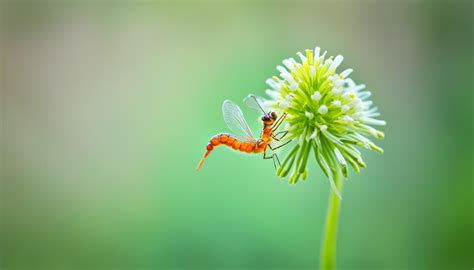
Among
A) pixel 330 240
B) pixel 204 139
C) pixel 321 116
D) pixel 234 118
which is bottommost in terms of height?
pixel 330 240

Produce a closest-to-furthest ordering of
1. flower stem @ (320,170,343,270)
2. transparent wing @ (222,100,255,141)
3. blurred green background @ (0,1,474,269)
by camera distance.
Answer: flower stem @ (320,170,343,270) → transparent wing @ (222,100,255,141) → blurred green background @ (0,1,474,269)

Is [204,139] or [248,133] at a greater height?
[204,139]

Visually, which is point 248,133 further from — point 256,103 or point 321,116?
point 321,116

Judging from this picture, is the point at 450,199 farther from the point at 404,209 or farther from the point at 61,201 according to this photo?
the point at 61,201

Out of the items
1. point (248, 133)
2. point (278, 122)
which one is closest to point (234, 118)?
point (248, 133)

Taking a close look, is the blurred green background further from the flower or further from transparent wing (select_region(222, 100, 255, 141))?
the flower

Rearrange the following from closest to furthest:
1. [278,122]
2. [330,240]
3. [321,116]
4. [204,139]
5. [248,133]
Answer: [330,240] → [321,116] → [278,122] → [248,133] → [204,139]

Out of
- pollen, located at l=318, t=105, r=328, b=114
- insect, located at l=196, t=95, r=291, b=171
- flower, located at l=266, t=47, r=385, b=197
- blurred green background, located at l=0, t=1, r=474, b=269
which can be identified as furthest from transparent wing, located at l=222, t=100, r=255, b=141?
blurred green background, located at l=0, t=1, r=474, b=269

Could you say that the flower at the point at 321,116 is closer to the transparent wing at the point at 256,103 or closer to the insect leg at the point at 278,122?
the insect leg at the point at 278,122
